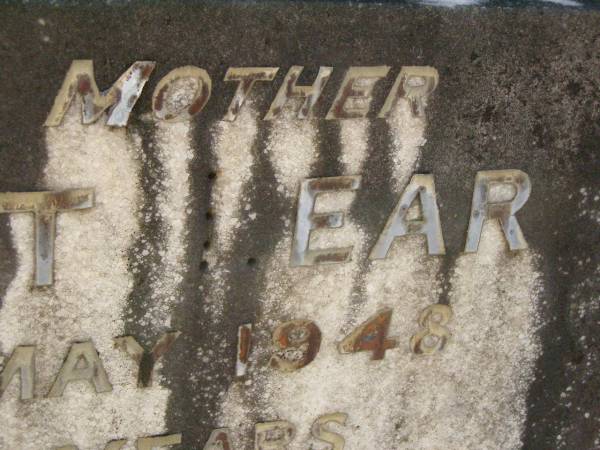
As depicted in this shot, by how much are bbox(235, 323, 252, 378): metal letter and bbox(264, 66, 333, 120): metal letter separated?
47 cm

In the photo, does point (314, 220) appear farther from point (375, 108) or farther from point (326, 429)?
point (326, 429)

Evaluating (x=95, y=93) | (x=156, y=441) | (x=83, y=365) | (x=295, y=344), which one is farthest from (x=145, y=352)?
(x=95, y=93)

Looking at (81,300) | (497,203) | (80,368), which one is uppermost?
(497,203)

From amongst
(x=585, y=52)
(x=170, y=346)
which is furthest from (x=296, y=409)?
(x=585, y=52)

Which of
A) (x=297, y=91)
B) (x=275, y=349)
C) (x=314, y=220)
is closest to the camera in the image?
(x=297, y=91)

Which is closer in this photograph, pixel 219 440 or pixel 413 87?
pixel 413 87

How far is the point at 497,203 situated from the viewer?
4.99ft

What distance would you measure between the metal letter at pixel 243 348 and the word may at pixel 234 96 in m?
0.47

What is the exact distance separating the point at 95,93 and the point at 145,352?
1.84 ft

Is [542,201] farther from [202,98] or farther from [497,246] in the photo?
[202,98]

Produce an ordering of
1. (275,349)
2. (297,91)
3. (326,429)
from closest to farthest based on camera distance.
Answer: (297,91) < (275,349) < (326,429)

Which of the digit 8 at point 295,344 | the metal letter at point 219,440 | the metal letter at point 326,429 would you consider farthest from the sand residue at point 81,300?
the metal letter at point 326,429

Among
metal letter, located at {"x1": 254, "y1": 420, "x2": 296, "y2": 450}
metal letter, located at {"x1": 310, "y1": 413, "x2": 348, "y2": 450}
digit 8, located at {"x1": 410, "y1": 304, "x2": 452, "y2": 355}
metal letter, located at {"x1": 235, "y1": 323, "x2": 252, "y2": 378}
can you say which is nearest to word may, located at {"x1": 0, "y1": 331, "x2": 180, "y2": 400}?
metal letter, located at {"x1": 235, "y1": 323, "x2": 252, "y2": 378}

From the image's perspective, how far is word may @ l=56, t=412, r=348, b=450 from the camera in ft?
4.94
